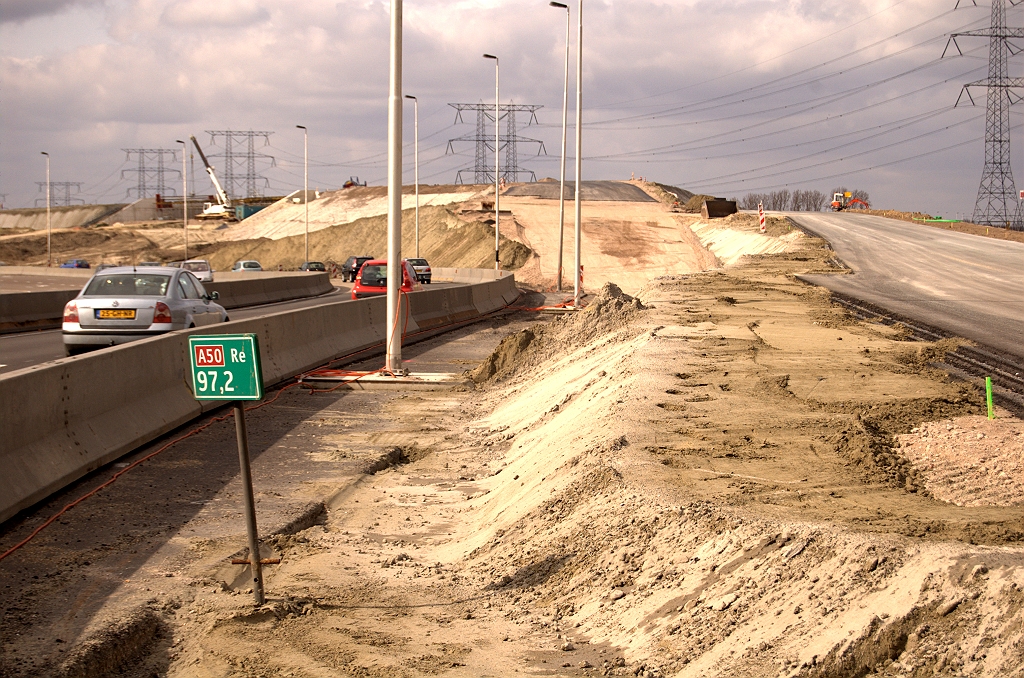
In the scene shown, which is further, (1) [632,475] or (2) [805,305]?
(2) [805,305]

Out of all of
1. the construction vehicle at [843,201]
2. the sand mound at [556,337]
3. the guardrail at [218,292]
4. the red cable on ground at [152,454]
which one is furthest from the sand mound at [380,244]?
the red cable on ground at [152,454]

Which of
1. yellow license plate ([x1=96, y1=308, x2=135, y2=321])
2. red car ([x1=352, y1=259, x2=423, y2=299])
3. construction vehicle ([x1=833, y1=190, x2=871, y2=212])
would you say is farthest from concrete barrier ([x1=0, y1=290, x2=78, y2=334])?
construction vehicle ([x1=833, y1=190, x2=871, y2=212])

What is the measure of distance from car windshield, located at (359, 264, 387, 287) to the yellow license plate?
14.1m

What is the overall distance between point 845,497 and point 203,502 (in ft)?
17.6

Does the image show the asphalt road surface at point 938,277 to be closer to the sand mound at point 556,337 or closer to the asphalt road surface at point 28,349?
the sand mound at point 556,337

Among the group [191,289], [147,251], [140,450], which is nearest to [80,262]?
[147,251]

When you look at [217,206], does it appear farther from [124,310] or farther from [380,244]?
[124,310]

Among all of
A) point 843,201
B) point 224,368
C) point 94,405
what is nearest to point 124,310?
point 94,405

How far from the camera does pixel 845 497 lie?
717 cm

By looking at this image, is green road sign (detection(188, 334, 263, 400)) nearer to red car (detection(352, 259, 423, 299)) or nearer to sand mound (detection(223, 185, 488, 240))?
red car (detection(352, 259, 423, 299))

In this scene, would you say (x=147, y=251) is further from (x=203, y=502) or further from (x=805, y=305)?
(x=203, y=502)

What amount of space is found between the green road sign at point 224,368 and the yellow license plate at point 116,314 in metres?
10.1

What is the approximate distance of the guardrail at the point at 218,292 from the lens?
88.2ft

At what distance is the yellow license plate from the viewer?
1606 centimetres
